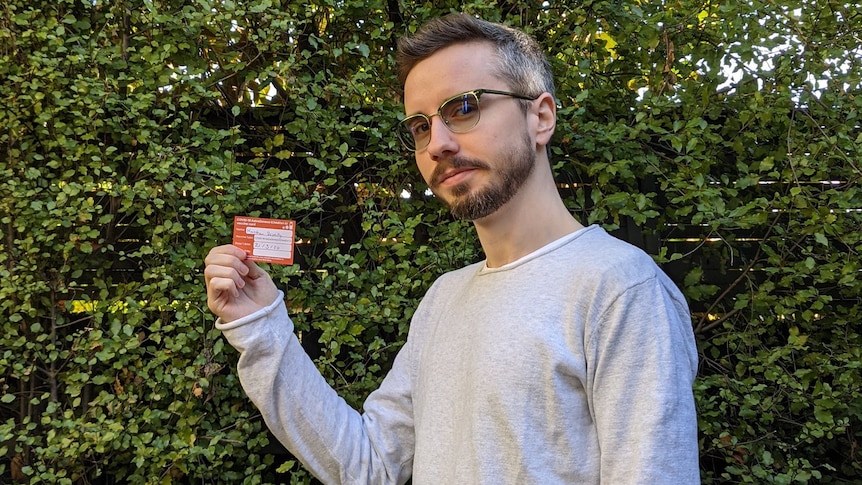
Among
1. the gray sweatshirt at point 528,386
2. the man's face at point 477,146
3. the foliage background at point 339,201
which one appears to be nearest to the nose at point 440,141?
the man's face at point 477,146

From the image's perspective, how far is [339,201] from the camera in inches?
89.1

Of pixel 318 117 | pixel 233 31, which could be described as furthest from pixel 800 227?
pixel 233 31

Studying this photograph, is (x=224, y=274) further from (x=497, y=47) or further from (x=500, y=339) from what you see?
(x=497, y=47)

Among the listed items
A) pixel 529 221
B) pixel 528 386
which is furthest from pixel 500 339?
pixel 529 221

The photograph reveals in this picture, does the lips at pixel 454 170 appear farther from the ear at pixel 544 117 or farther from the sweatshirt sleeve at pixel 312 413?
the sweatshirt sleeve at pixel 312 413

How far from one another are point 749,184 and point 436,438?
163 centimetres

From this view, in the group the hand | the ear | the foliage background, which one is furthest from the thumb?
the foliage background

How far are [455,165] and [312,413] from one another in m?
0.63

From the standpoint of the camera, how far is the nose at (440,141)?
106 centimetres

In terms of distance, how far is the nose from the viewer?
1060 mm

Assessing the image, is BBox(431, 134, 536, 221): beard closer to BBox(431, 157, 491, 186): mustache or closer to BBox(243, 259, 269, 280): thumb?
BBox(431, 157, 491, 186): mustache

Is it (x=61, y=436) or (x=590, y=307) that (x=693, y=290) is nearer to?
(x=590, y=307)

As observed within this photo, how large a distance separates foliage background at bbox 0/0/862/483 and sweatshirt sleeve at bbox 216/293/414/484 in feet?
2.50

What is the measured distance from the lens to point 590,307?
910 millimetres
